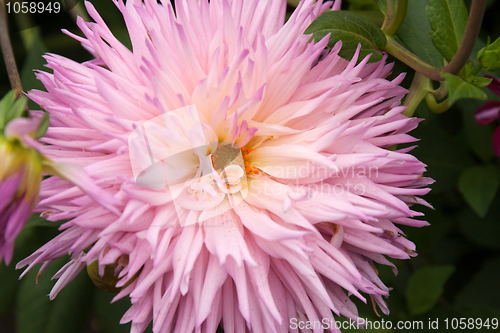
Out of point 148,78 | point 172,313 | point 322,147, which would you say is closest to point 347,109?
point 322,147

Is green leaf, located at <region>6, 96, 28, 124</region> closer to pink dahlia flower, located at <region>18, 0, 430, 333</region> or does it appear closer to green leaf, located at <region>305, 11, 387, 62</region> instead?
pink dahlia flower, located at <region>18, 0, 430, 333</region>

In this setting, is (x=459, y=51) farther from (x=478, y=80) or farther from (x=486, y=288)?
(x=486, y=288)

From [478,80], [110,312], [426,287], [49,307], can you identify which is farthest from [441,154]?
[49,307]

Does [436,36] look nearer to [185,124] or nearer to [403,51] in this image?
[403,51]

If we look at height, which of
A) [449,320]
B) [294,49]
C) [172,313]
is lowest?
[449,320]

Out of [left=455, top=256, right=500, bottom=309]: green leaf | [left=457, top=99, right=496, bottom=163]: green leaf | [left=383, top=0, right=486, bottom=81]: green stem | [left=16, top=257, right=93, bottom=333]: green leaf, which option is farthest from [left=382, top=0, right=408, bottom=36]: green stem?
Answer: [left=16, top=257, right=93, bottom=333]: green leaf

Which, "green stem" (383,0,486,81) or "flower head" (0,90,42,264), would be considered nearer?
"flower head" (0,90,42,264)
